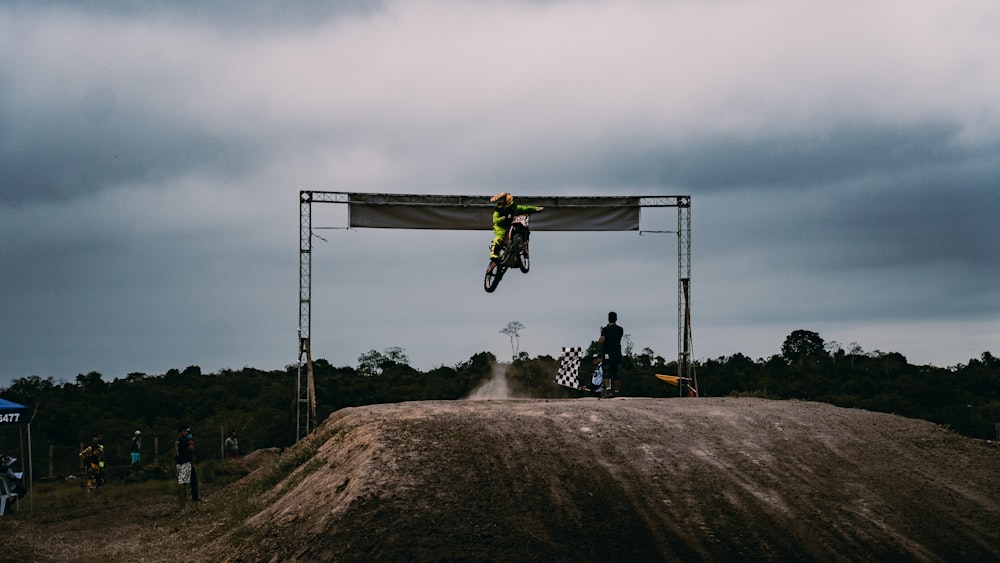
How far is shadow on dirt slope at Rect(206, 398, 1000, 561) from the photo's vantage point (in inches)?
560

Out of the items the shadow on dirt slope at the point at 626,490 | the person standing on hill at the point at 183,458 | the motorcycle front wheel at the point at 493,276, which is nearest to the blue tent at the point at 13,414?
the person standing on hill at the point at 183,458

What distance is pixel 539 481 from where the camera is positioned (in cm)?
1605

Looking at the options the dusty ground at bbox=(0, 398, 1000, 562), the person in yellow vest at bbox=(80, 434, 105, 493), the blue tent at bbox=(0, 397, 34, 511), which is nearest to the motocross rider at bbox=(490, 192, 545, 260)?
the dusty ground at bbox=(0, 398, 1000, 562)

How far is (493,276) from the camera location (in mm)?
20734

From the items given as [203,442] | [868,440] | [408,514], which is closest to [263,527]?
[408,514]

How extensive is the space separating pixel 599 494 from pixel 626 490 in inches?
20.7

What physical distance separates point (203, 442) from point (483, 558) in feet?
98.6

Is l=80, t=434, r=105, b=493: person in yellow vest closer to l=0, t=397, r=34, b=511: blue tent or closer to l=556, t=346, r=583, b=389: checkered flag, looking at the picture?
l=0, t=397, r=34, b=511: blue tent

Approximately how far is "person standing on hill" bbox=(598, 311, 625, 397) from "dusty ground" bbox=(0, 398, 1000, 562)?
162 centimetres

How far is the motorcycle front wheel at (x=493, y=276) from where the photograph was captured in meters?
20.4

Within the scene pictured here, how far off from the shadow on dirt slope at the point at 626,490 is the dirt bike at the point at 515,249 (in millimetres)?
3142

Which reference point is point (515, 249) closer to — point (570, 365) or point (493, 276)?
point (493, 276)

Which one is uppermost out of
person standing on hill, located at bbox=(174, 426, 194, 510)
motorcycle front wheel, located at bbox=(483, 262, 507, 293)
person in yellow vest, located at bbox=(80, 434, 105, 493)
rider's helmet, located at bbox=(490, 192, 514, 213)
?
rider's helmet, located at bbox=(490, 192, 514, 213)

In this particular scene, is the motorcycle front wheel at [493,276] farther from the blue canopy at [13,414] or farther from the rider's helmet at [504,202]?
the blue canopy at [13,414]
